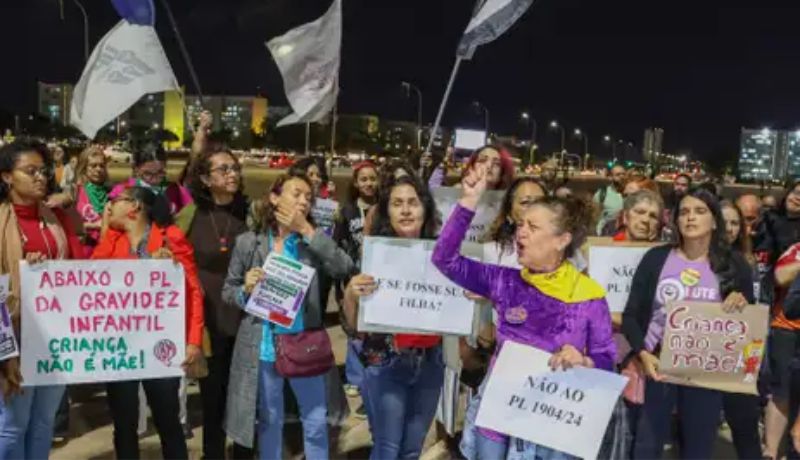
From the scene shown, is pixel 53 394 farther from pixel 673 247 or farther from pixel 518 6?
pixel 518 6

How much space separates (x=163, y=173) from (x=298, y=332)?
9.49 feet

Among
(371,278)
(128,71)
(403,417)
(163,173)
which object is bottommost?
(403,417)

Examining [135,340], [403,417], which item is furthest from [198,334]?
[403,417]

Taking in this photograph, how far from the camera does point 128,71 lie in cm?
648

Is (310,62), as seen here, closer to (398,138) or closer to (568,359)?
(568,359)

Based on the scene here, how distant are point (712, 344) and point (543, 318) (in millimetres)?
1504

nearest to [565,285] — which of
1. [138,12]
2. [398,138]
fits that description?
[138,12]

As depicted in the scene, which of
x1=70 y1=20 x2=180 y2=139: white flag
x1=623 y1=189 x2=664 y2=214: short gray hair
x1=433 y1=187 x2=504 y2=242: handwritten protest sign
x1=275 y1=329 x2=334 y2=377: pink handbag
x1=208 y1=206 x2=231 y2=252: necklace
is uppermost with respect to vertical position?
x1=70 y1=20 x2=180 y2=139: white flag

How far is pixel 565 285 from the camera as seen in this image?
11.0ft

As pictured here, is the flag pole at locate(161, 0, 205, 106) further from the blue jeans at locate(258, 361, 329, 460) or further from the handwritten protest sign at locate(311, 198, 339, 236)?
the blue jeans at locate(258, 361, 329, 460)

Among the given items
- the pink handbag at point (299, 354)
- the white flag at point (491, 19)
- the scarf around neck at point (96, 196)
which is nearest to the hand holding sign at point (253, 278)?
the pink handbag at point (299, 354)

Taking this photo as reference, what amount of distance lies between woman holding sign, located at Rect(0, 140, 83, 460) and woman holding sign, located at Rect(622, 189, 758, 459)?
312cm

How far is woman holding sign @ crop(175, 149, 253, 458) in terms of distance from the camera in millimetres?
4746

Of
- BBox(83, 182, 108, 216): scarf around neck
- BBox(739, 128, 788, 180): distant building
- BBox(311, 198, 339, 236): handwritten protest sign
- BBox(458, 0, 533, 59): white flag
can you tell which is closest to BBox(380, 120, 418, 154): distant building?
BBox(739, 128, 788, 180): distant building
